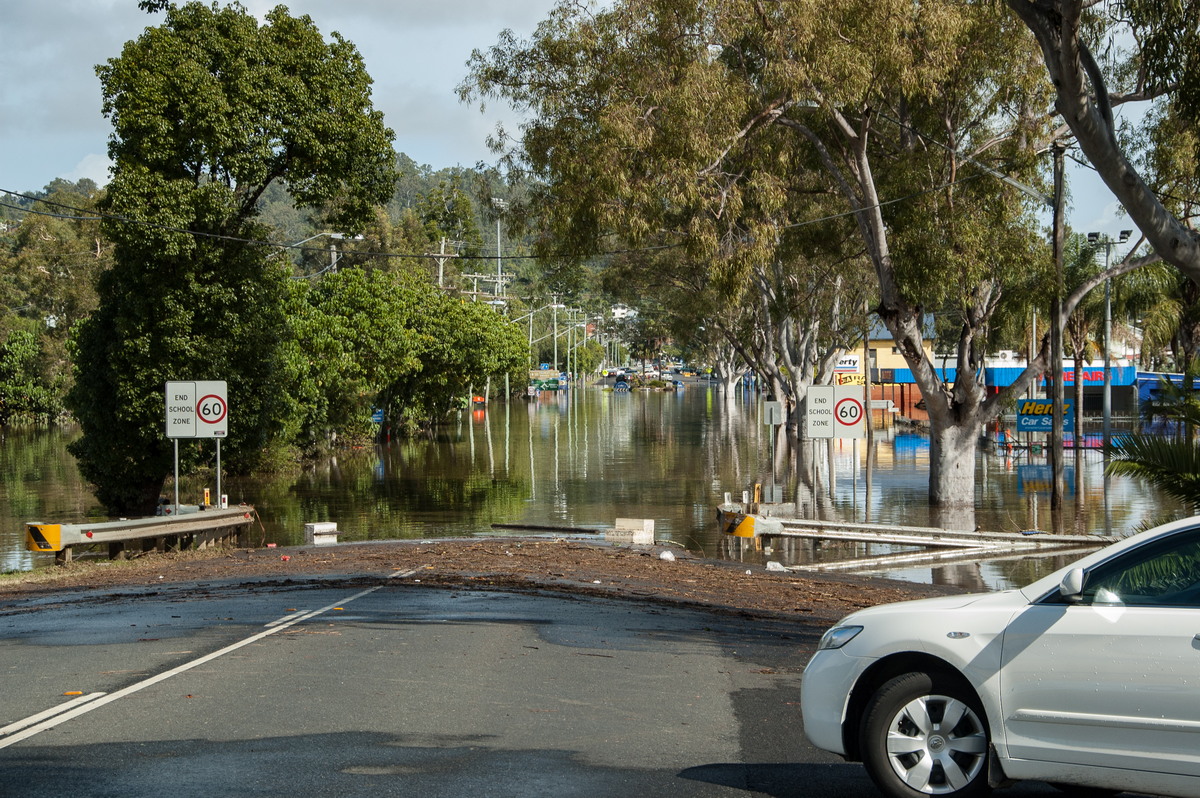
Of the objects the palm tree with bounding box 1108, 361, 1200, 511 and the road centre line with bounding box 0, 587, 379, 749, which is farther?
the palm tree with bounding box 1108, 361, 1200, 511

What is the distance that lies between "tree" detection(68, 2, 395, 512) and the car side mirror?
2447 cm

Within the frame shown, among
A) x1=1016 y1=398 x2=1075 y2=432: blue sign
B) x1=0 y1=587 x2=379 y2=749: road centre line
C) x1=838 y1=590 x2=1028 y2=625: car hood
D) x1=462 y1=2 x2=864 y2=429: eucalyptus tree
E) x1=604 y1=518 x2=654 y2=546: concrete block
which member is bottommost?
x1=604 y1=518 x2=654 y2=546: concrete block

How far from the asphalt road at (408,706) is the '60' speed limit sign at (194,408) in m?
10.0

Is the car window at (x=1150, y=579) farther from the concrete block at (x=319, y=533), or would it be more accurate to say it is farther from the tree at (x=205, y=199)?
the tree at (x=205, y=199)

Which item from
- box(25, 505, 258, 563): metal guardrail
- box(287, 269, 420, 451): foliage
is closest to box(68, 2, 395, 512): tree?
box(25, 505, 258, 563): metal guardrail

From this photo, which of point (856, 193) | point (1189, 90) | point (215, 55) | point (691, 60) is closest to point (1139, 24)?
point (1189, 90)

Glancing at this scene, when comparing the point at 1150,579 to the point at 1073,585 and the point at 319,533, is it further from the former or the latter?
the point at 319,533

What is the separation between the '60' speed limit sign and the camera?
22.3 metres

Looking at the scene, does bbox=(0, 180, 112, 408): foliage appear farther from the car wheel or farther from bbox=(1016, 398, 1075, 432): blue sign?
the car wheel

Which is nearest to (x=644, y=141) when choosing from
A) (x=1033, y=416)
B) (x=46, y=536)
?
(x=46, y=536)

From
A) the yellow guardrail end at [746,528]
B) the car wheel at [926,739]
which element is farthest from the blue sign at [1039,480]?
the car wheel at [926,739]

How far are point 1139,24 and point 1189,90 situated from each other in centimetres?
81

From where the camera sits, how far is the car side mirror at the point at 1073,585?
5.57m

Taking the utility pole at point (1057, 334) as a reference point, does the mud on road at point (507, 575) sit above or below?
below
